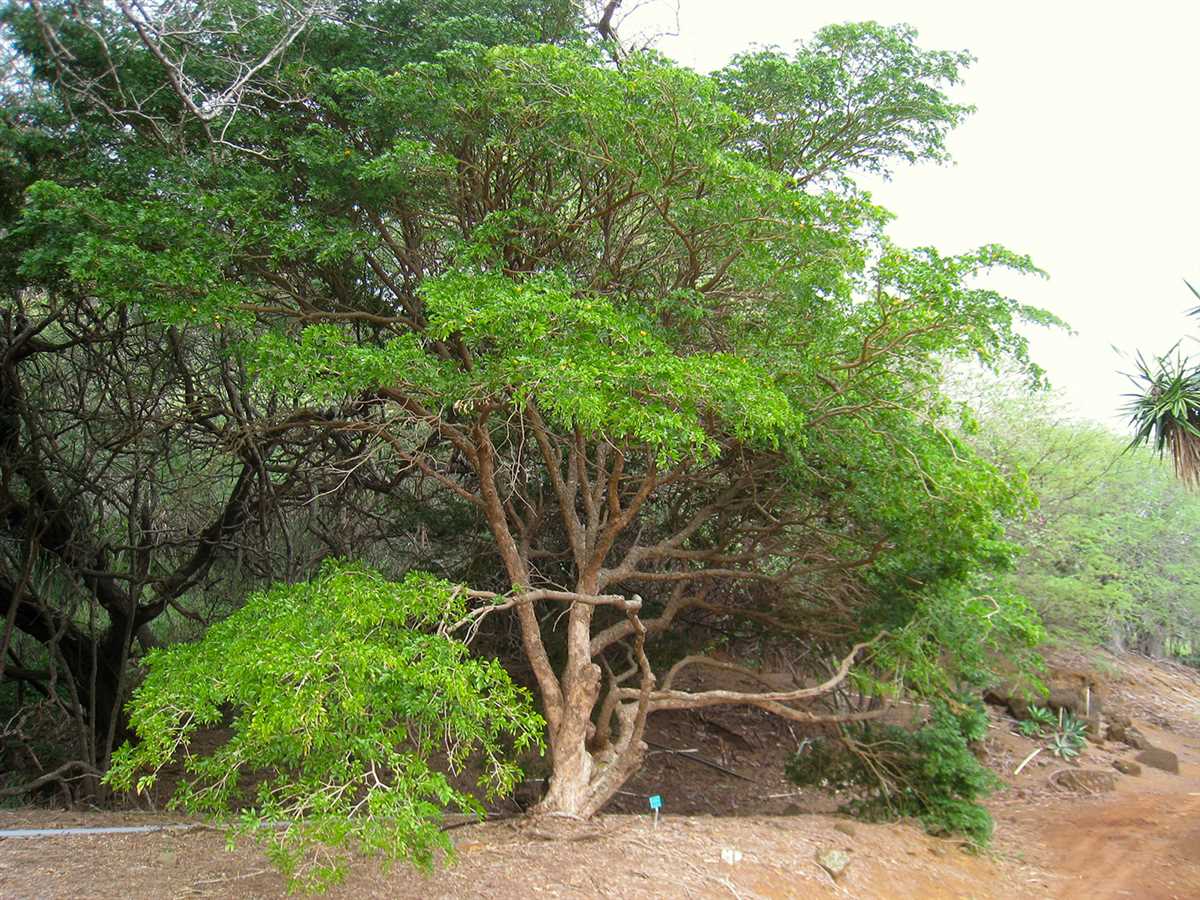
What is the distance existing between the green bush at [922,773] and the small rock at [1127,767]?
21.3 ft

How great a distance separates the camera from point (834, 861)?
21.0ft

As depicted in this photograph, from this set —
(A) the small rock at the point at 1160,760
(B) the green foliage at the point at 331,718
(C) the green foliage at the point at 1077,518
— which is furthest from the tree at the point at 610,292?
(A) the small rock at the point at 1160,760

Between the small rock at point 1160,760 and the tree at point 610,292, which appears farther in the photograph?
the small rock at point 1160,760

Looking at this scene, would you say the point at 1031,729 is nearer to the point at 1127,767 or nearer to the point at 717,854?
the point at 1127,767

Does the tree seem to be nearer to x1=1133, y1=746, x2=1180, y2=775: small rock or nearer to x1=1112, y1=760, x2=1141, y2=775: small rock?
x1=1112, y1=760, x2=1141, y2=775: small rock

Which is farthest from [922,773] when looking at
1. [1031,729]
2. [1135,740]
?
[1135,740]

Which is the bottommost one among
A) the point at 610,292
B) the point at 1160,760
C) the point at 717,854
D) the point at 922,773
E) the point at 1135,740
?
the point at 1135,740

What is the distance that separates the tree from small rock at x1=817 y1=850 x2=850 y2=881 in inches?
49.4

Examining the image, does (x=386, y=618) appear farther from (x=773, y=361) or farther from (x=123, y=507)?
(x=123, y=507)

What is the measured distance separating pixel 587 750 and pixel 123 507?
6.10m

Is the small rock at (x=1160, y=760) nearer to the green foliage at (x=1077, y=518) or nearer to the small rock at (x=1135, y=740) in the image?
the small rock at (x=1135, y=740)

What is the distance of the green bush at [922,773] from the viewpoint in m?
7.97

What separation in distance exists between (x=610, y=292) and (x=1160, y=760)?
40.4 feet

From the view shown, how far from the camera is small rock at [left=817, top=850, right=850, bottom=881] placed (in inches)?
248
